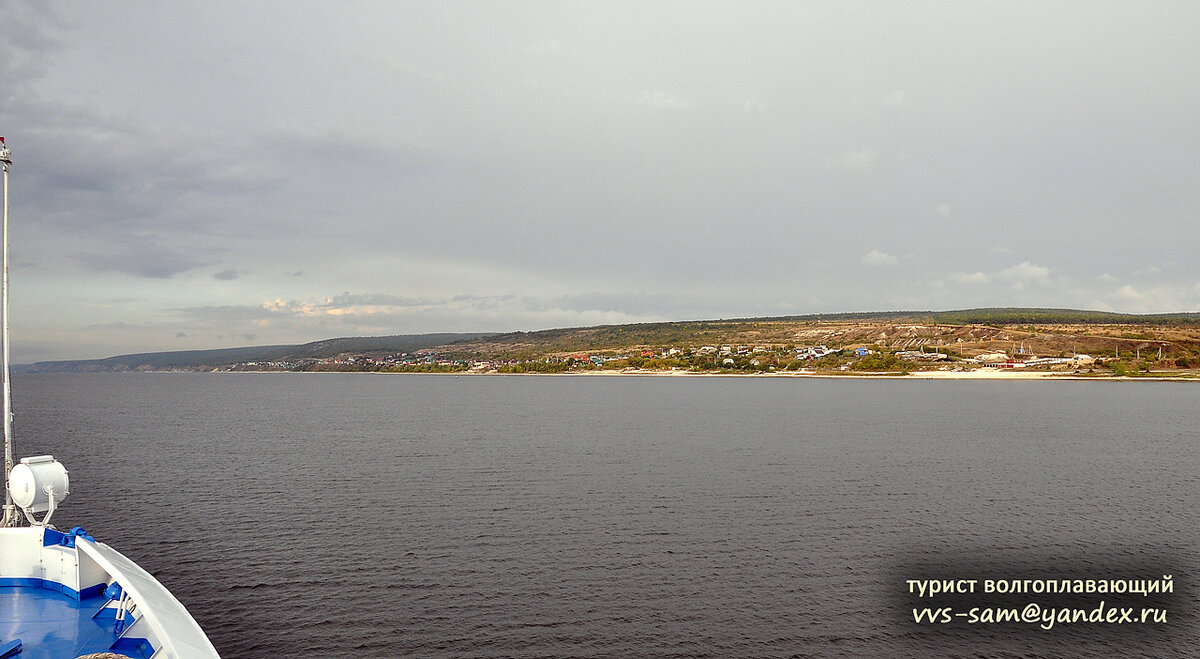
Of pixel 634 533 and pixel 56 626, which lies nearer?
pixel 56 626

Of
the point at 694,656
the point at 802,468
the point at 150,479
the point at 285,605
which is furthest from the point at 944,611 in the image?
the point at 150,479

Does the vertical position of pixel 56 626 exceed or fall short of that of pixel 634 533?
it exceeds it

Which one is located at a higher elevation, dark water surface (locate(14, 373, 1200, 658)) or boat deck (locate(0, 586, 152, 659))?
boat deck (locate(0, 586, 152, 659))

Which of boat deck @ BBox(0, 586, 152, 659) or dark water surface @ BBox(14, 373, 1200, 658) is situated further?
dark water surface @ BBox(14, 373, 1200, 658)

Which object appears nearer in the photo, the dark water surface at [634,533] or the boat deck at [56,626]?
the boat deck at [56,626]

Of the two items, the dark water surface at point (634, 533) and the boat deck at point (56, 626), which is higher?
the boat deck at point (56, 626)
